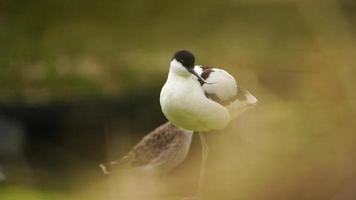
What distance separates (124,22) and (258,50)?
0.20m

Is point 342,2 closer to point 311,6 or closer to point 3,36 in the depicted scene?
point 311,6

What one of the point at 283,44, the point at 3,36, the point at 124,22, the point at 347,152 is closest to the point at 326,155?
the point at 347,152

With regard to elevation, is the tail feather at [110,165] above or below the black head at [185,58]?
Answer: below

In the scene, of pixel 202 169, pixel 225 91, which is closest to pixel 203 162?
pixel 202 169

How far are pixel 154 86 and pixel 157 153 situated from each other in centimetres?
10

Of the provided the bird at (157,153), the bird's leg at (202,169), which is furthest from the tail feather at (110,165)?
the bird's leg at (202,169)

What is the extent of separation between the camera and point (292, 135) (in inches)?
41.2

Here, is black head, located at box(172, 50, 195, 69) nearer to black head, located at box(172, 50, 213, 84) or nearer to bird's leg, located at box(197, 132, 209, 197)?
black head, located at box(172, 50, 213, 84)

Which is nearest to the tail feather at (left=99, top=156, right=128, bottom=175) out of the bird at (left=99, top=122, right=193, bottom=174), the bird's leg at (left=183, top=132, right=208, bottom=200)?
the bird at (left=99, top=122, right=193, bottom=174)

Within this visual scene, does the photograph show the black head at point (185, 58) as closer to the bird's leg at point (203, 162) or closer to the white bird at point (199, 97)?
the white bird at point (199, 97)

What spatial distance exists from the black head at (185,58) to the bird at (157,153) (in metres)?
0.10

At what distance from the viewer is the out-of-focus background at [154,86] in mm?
1023

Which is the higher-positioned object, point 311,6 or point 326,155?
point 311,6

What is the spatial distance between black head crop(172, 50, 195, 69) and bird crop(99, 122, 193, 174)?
0.10 m
